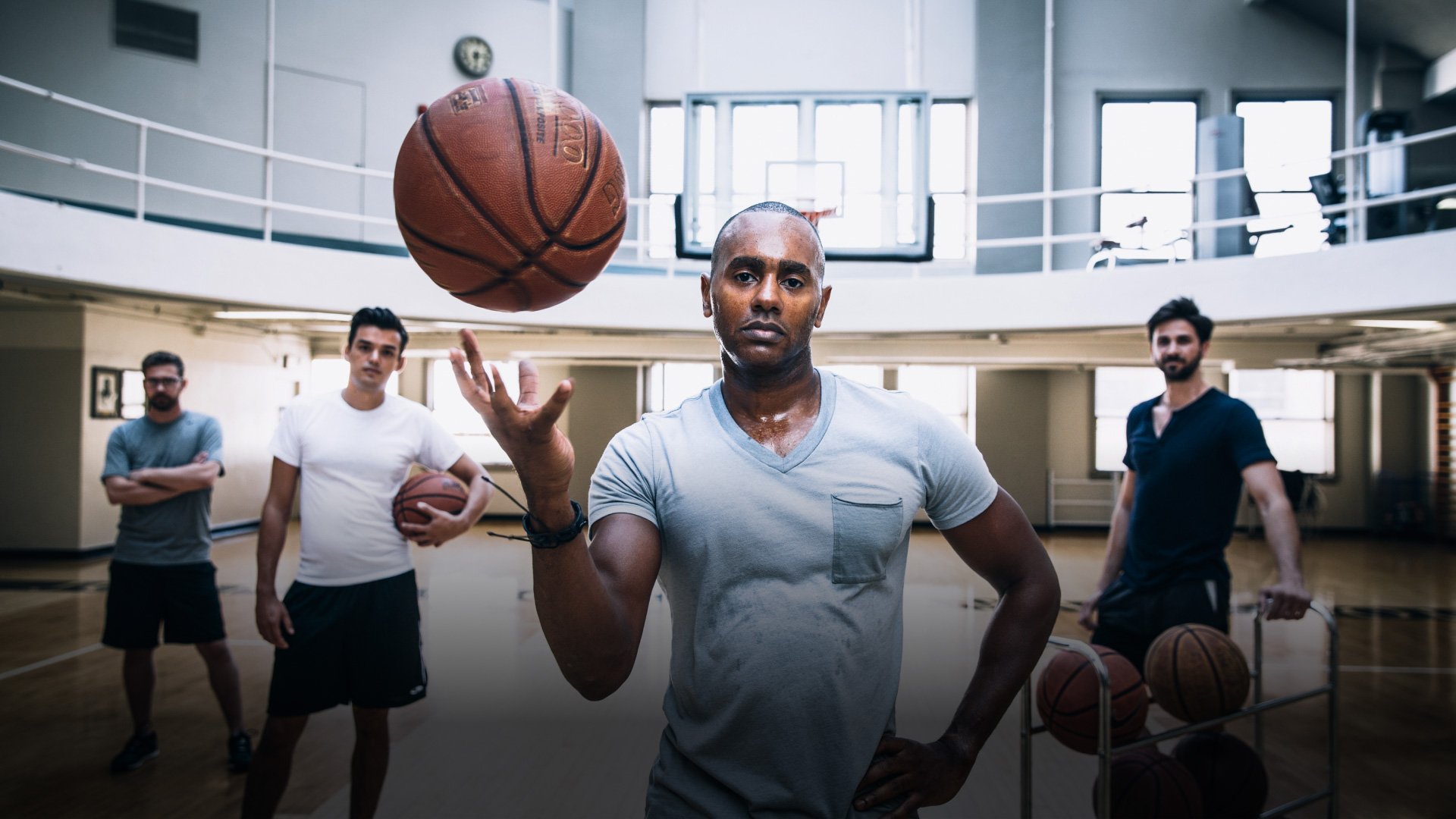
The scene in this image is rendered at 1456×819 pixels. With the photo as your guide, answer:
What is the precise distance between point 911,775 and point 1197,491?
200 cm

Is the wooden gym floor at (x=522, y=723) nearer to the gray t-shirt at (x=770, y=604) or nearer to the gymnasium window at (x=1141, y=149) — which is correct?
the gray t-shirt at (x=770, y=604)

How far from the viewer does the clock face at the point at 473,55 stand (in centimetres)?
1027

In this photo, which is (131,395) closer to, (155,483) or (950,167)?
(155,483)

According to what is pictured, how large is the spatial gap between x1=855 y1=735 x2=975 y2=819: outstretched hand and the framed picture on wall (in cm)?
996

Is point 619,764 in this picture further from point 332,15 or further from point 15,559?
point 332,15

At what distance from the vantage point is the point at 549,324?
7391 millimetres

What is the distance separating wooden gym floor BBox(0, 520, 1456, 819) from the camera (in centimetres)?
294

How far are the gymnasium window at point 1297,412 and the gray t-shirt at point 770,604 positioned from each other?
39.3 ft

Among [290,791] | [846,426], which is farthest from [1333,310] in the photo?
[290,791]

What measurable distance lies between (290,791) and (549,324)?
4.97 m

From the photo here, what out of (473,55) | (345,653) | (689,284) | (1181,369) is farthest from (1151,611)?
(473,55)

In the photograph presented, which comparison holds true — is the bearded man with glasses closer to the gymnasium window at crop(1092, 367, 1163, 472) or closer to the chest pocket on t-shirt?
the chest pocket on t-shirt

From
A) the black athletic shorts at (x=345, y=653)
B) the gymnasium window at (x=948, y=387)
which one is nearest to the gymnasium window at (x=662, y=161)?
the gymnasium window at (x=948, y=387)

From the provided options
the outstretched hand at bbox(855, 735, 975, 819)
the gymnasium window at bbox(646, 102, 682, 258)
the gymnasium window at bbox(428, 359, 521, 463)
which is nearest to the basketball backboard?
the gymnasium window at bbox(646, 102, 682, 258)
